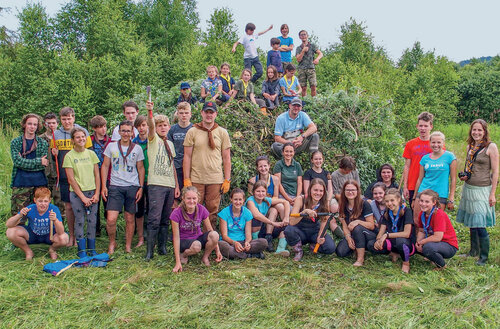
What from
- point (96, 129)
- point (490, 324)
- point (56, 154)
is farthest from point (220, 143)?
point (490, 324)

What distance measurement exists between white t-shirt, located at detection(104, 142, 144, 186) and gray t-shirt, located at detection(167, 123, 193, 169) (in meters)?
0.58

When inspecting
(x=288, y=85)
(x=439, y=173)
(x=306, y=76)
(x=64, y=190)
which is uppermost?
(x=306, y=76)

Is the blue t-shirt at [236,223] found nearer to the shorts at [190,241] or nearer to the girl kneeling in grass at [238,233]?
the girl kneeling in grass at [238,233]

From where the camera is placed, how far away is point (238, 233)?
5.55 meters

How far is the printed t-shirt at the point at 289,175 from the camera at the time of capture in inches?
248

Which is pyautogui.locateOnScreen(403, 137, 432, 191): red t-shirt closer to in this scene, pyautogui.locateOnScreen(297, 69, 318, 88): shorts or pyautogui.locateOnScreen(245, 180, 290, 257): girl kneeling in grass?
pyautogui.locateOnScreen(245, 180, 290, 257): girl kneeling in grass

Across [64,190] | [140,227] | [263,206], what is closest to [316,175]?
[263,206]

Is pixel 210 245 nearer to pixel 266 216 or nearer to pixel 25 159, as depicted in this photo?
pixel 266 216

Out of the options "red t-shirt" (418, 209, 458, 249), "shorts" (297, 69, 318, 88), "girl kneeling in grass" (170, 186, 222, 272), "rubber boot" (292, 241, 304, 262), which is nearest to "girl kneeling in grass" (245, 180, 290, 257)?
"rubber boot" (292, 241, 304, 262)

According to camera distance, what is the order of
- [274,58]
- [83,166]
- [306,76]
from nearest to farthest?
[83,166], [274,58], [306,76]

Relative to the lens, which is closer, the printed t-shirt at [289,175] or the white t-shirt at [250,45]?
the printed t-shirt at [289,175]

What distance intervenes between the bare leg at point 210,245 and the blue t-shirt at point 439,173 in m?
2.88

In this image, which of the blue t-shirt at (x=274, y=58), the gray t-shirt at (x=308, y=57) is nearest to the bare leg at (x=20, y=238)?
the blue t-shirt at (x=274, y=58)

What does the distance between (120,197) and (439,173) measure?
168 inches
